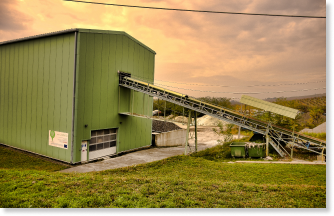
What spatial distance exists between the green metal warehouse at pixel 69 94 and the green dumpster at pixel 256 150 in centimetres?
1103

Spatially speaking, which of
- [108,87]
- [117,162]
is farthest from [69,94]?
[117,162]

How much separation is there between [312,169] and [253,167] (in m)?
2.86

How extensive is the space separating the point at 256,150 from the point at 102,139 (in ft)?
41.8

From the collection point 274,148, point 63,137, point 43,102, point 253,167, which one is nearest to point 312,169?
point 253,167

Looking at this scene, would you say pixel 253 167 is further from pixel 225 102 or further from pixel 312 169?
pixel 225 102

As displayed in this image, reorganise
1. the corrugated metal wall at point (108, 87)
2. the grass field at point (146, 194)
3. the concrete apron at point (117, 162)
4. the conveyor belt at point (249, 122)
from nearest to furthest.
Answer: the grass field at point (146, 194)
the concrete apron at point (117, 162)
the conveyor belt at point (249, 122)
the corrugated metal wall at point (108, 87)

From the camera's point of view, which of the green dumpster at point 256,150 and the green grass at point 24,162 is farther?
the green dumpster at point 256,150

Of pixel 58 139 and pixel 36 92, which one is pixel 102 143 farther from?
pixel 36 92

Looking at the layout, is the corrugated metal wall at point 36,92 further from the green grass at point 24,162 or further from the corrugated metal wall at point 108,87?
the corrugated metal wall at point 108,87

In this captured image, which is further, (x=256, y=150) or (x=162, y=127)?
(x=162, y=127)

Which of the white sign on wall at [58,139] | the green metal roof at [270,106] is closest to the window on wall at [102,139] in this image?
the white sign on wall at [58,139]

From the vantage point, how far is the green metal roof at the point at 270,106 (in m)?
13.0

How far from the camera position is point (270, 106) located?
13227 mm

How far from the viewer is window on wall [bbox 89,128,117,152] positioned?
623 inches
